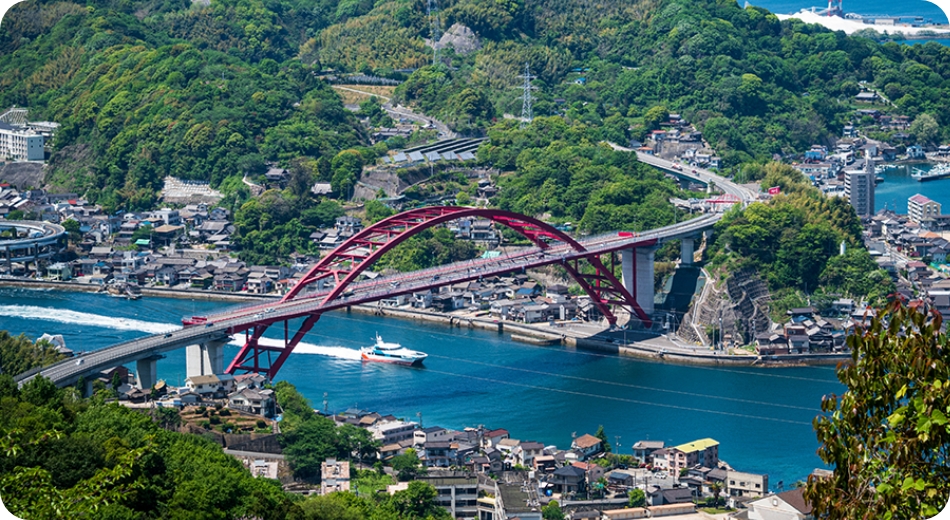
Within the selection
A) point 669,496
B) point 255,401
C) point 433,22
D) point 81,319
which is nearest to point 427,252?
point 81,319

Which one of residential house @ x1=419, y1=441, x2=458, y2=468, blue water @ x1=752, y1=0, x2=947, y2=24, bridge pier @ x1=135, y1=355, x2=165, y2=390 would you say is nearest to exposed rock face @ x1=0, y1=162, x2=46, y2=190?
bridge pier @ x1=135, y1=355, x2=165, y2=390

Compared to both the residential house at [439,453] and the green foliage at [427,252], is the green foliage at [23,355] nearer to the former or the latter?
the residential house at [439,453]

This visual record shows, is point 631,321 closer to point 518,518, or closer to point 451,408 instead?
point 451,408

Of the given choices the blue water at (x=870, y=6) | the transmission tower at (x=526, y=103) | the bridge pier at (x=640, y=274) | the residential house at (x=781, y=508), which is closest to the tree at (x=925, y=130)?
the transmission tower at (x=526, y=103)

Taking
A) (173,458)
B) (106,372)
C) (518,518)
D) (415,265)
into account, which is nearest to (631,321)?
(415,265)

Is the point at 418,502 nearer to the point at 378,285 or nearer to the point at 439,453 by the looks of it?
the point at 439,453

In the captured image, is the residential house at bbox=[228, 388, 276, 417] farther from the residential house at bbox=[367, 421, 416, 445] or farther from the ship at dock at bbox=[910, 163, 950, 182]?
the ship at dock at bbox=[910, 163, 950, 182]
